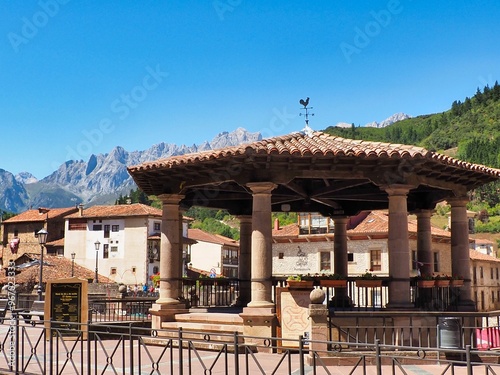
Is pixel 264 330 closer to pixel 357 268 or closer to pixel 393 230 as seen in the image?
pixel 393 230

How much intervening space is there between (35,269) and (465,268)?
1665 inches

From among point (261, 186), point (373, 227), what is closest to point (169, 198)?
point (261, 186)

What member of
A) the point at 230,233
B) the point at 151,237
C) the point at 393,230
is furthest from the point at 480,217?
the point at 393,230

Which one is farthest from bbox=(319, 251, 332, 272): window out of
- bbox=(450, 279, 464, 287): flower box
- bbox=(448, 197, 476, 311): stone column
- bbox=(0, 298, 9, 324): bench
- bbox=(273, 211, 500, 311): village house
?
bbox=(450, 279, 464, 287): flower box

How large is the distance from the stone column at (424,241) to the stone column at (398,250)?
5034 millimetres

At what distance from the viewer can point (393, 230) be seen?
49.2 ft

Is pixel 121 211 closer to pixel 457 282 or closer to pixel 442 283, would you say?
pixel 457 282

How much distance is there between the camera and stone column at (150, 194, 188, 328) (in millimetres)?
17156

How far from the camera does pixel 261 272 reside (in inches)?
583

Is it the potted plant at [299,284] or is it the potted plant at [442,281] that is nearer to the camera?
the potted plant at [299,284]

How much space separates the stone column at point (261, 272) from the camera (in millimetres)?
14602

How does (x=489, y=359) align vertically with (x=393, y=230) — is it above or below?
below

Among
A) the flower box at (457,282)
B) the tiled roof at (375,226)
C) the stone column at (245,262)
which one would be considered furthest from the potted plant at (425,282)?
the tiled roof at (375,226)

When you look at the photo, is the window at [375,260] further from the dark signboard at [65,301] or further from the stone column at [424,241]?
the dark signboard at [65,301]
